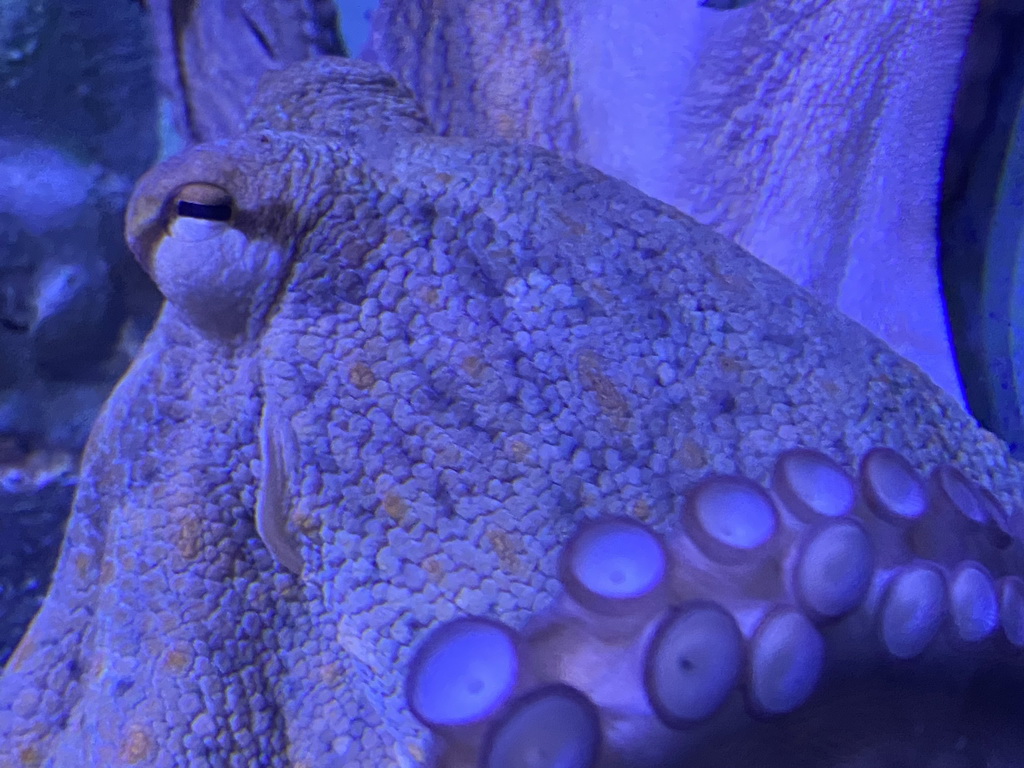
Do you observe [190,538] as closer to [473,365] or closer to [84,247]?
[473,365]

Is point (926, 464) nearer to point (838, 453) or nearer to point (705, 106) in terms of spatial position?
point (838, 453)

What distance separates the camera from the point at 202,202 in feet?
2.20

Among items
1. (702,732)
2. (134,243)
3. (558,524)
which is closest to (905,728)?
(702,732)

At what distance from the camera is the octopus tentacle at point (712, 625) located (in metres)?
0.51

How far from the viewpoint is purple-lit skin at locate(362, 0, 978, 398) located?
1.00 metres

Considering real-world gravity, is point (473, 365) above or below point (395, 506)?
above

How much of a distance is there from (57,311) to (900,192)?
130 centimetres

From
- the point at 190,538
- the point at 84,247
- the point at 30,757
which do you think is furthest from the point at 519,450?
the point at 84,247

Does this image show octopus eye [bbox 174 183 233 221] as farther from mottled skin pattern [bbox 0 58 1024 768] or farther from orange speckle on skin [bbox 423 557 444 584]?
orange speckle on skin [bbox 423 557 444 584]

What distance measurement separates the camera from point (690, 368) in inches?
27.3

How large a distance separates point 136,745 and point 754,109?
42.6 inches

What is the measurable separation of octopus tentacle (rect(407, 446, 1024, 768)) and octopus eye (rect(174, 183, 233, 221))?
1.40ft

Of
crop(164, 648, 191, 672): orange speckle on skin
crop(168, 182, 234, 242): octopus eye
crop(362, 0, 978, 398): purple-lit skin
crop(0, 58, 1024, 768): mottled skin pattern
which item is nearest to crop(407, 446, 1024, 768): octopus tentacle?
crop(0, 58, 1024, 768): mottled skin pattern

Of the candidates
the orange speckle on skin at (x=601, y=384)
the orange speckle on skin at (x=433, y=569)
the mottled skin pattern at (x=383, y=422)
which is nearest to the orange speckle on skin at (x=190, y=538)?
the mottled skin pattern at (x=383, y=422)
